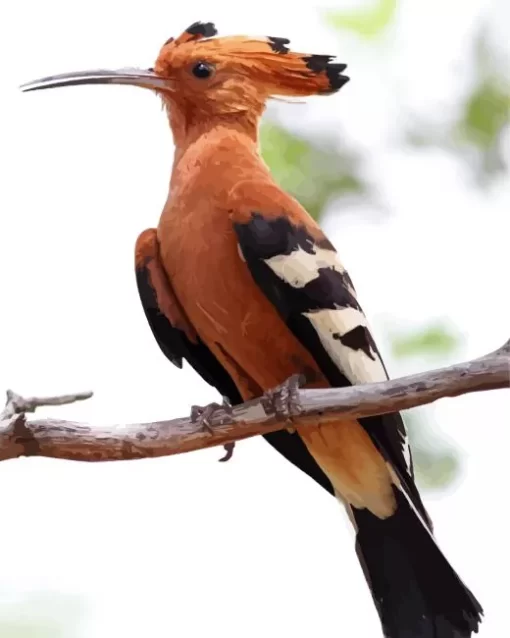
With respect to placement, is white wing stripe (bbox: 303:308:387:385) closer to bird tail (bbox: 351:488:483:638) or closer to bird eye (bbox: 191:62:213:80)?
bird tail (bbox: 351:488:483:638)

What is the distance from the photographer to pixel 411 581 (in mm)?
987

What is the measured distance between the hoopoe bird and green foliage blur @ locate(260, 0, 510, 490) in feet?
→ 0.36

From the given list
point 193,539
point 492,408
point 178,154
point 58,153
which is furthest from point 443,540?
point 58,153

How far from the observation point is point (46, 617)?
3.71ft

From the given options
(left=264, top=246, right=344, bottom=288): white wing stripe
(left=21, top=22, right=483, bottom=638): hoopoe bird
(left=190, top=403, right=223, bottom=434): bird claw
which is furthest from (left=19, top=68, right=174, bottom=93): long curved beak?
(left=190, top=403, right=223, bottom=434): bird claw

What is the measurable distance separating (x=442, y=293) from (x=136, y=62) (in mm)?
496

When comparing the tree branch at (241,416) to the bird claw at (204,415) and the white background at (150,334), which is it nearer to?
the bird claw at (204,415)

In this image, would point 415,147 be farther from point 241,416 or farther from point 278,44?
point 241,416

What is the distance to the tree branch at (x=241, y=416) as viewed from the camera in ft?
2.71

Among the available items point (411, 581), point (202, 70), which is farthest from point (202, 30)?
point (411, 581)

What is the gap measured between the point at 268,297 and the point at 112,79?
1.09 ft

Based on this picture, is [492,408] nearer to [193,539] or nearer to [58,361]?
[193,539]

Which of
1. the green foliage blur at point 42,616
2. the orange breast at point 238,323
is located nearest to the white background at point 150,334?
the green foliage blur at point 42,616

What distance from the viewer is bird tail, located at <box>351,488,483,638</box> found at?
96cm
